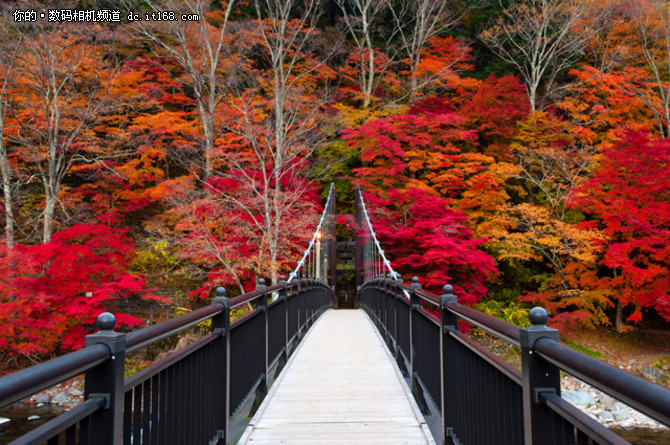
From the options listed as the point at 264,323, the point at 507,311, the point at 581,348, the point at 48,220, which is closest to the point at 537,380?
the point at 264,323

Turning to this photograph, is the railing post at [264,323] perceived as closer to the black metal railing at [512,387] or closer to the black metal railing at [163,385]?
the black metal railing at [163,385]

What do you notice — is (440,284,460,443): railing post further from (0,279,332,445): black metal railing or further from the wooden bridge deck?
(0,279,332,445): black metal railing

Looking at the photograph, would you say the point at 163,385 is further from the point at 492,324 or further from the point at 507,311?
the point at 507,311

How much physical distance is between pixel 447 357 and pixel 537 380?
55.2 inches

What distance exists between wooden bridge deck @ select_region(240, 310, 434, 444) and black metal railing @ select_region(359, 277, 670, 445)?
38 centimetres

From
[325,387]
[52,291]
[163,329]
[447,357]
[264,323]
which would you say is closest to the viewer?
[163,329]

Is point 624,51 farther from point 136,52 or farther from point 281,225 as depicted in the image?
point 136,52

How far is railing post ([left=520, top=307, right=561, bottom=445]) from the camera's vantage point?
Result: 146 centimetres

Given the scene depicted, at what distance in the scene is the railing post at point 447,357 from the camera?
9.14 feet

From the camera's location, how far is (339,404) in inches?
164

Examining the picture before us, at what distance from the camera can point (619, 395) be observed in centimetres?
95

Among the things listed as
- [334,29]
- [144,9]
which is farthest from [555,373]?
[334,29]

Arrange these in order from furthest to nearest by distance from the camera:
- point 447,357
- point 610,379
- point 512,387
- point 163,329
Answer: point 447,357, point 163,329, point 512,387, point 610,379

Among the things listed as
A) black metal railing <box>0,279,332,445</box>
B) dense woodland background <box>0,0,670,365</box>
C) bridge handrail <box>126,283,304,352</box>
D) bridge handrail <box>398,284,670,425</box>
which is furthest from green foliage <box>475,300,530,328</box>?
bridge handrail <box>398,284,670,425</box>
